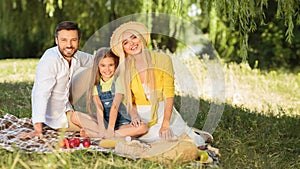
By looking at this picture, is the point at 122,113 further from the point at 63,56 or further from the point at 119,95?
the point at 63,56

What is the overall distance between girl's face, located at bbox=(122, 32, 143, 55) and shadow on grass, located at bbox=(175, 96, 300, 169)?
854 millimetres

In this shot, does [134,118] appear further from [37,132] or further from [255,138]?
[255,138]

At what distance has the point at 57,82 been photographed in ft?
12.5

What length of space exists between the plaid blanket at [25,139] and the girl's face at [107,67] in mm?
449

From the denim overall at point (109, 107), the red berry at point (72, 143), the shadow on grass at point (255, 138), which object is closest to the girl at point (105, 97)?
the denim overall at point (109, 107)

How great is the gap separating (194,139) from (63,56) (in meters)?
1.03

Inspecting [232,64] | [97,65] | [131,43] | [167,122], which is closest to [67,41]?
[97,65]

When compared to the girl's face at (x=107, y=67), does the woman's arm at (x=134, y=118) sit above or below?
below

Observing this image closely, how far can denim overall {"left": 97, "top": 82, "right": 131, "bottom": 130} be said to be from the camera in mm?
3783

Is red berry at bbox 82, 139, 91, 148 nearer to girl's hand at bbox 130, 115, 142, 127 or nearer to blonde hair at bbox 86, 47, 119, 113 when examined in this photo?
girl's hand at bbox 130, 115, 142, 127

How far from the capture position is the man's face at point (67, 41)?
12.2 feet

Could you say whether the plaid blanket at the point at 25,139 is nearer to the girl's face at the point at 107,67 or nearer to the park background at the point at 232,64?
the park background at the point at 232,64

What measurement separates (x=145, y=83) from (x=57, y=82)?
1.97 feet

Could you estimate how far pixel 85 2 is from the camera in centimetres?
934
